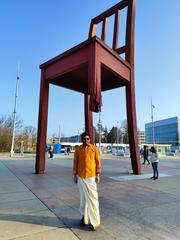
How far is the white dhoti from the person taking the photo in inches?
128

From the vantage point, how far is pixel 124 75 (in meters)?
8.78

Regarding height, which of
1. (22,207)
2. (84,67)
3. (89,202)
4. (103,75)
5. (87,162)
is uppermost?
(103,75)

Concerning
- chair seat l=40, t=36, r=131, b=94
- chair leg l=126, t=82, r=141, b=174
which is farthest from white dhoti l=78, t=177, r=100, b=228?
chair leg l=126, t=82, r=141, b=174

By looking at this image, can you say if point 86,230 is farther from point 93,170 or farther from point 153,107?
point 153,107

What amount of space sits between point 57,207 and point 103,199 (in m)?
1.31

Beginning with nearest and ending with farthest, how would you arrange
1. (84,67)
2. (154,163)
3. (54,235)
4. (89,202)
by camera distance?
(54,235) → (89,202) → (84,67) → (154,163)

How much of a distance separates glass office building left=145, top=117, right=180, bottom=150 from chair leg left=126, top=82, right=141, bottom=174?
68360 mm

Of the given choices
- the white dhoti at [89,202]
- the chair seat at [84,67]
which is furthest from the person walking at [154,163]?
the white dhoti at [89,202]

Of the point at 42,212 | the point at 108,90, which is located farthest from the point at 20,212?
the point at 108,90

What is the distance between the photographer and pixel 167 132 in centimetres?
7794

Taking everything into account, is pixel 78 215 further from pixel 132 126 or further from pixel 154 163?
pixel 132 126

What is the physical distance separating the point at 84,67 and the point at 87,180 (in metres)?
5.31

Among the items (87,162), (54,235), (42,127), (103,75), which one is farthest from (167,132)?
(54,235)

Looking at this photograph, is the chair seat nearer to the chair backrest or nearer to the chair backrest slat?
the chair backrest
